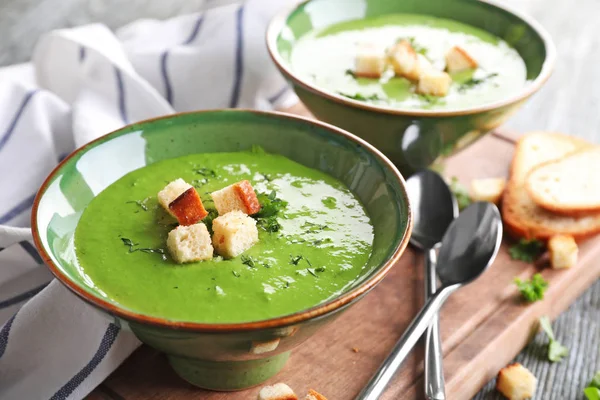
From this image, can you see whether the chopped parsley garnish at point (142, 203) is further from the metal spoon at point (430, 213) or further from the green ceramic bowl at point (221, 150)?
the metal spoon at point (430, 213)

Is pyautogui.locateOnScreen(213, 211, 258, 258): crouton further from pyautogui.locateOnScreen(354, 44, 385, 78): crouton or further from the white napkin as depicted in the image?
pyautogui.locateOnScreen(354, 44, 385, 78): crouton

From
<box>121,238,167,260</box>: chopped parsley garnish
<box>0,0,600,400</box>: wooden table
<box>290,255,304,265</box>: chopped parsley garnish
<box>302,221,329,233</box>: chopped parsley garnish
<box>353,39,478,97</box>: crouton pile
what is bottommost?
<box>0,0,600,400</box>: wooden table

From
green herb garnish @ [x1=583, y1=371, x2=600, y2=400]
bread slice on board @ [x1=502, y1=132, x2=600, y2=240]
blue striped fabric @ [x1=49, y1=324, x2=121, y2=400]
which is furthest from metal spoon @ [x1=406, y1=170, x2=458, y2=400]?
blue striped fabric @ [x1=49, y1=324, x2=121, y2=400]

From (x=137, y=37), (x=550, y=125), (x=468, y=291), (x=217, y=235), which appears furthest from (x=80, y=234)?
(x=550, y=125)

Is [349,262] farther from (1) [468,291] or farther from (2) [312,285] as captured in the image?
(1) [468,291]

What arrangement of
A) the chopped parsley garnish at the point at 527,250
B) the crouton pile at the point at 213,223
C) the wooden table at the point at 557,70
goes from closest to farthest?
the crouton pile at the point at 213,223 < the wooden table at the point at 557,70 < the chopped parsley garnish at the point at 527,250

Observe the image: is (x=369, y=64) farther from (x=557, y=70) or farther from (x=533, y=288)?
(x=557, y=70)

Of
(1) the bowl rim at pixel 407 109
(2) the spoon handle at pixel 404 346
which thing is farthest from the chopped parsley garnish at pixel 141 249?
(1) the bowl rim at pixel 407 109
